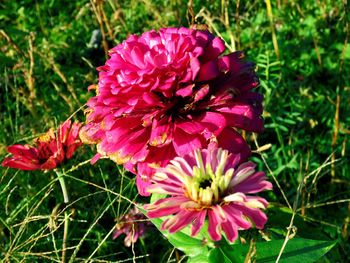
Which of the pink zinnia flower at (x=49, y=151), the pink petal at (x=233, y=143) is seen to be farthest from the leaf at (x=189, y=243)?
the pink zinnia flower at (x=49, y=151)

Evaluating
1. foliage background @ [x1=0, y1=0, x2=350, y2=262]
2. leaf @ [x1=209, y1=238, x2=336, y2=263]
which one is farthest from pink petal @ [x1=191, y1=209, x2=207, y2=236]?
foliage background @ [x1=0, y1=0, x2=350, y2=262]

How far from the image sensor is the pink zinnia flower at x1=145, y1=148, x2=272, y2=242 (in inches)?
22.5

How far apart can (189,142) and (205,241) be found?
0.13 metres

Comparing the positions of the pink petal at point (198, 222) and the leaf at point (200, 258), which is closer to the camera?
the pink petal at point (198, 222)

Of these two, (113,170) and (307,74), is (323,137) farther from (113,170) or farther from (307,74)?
(113,170)

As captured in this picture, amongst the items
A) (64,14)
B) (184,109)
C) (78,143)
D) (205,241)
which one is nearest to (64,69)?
(64,14)

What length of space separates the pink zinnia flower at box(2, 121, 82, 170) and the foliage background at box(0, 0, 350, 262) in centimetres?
6

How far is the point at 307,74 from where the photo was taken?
68.1 inches

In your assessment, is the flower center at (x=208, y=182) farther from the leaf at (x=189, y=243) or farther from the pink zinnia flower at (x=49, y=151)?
the pink zinnia flower at (x=49, y=151)

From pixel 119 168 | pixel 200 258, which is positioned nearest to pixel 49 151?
pixel 119 168

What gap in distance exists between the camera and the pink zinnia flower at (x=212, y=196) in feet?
1.88

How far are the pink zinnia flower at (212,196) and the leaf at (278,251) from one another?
9cm

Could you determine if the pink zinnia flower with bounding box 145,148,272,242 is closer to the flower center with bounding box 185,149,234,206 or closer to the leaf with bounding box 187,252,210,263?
the flower center with bounding box 185,149,234,206

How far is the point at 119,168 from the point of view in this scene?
1263mm
